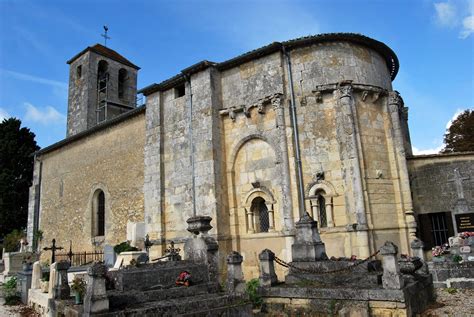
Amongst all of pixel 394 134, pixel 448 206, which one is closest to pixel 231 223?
pixel 394 134

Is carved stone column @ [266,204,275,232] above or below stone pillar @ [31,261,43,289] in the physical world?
above

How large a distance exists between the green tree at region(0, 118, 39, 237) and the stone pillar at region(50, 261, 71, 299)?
60.8 feet

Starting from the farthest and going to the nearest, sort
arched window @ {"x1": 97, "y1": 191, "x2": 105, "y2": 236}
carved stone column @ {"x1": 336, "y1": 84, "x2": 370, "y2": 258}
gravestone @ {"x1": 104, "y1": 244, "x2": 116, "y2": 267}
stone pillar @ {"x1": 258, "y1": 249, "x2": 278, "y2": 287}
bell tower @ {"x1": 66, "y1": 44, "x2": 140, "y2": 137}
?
bell tower @ {"x1": 66, "y1": 44, "x2": 140, "y2": 137}
arched window @ {"x1": 97, "y1": 191, "x2": 105, "y2": 236}
gravestone @ {"x1": 104, "y1": 244, "x2": 116, "y2": 267}
carved stone column @ {"x1": 336, "y1": 84, "x2": 370, "y2": 258}
stone pillar @ {"x1": 258, "y1": 249, "x2": 278, "y2": 287}

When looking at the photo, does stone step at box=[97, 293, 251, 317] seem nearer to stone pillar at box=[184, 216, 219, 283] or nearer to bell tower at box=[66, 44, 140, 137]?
stone pillar at box=[184, 216, 219, 283]

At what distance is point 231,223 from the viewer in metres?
12.6

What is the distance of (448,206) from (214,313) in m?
9.26

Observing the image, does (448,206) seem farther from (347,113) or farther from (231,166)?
(231,166)

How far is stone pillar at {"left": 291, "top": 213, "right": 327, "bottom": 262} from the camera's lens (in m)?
8.43

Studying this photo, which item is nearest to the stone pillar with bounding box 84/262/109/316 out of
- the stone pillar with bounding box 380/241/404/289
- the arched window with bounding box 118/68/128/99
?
the stone pillar with bounding box 380/241/404/289

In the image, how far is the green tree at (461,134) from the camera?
21.1 metres

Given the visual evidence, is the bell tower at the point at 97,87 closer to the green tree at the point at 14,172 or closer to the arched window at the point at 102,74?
the arched window at the point at 102,74

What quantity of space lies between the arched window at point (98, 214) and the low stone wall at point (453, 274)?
46.8 ft

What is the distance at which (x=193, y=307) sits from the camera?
6.23 metres

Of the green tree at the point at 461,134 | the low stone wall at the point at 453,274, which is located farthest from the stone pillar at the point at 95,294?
the green tree at the point at 461,134
